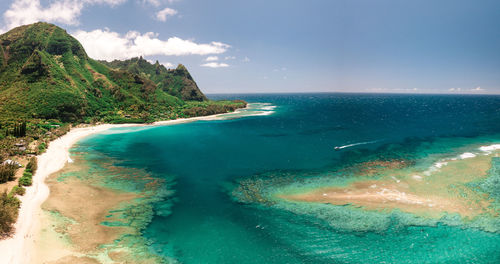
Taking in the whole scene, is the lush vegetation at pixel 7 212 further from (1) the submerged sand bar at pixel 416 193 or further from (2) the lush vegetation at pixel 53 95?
(1) the submerged sand bar at pixel 416 193

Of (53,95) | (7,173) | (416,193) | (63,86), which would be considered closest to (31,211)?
(7,173)

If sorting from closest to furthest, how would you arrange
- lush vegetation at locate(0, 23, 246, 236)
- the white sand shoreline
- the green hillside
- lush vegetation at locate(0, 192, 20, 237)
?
the white sand shoreline
lush vegetation at locate(0, 192, 20, 237)
lush vegetation at locate(0, 23, 246, 236)
the green hillside

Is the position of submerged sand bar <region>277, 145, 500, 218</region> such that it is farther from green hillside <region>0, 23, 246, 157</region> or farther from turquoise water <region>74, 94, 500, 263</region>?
green hillside <region>0, 23, 246, 157</region>

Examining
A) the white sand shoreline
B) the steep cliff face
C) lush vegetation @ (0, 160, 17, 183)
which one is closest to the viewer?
the white sand shoreline

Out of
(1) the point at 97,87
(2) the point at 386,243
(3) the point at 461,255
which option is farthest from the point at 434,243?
(1) the point at 97,87

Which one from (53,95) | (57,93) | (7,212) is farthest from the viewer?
(57,93)

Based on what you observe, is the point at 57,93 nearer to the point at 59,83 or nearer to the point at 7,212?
the point at 59,83

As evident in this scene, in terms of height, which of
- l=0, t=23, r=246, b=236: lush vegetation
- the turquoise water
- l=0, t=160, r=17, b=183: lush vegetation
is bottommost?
the turquoise water

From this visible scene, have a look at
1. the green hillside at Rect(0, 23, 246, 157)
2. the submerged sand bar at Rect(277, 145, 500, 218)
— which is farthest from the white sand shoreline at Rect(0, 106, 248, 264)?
the submerged sand bar at Rect(277, 145, 500, 218)
